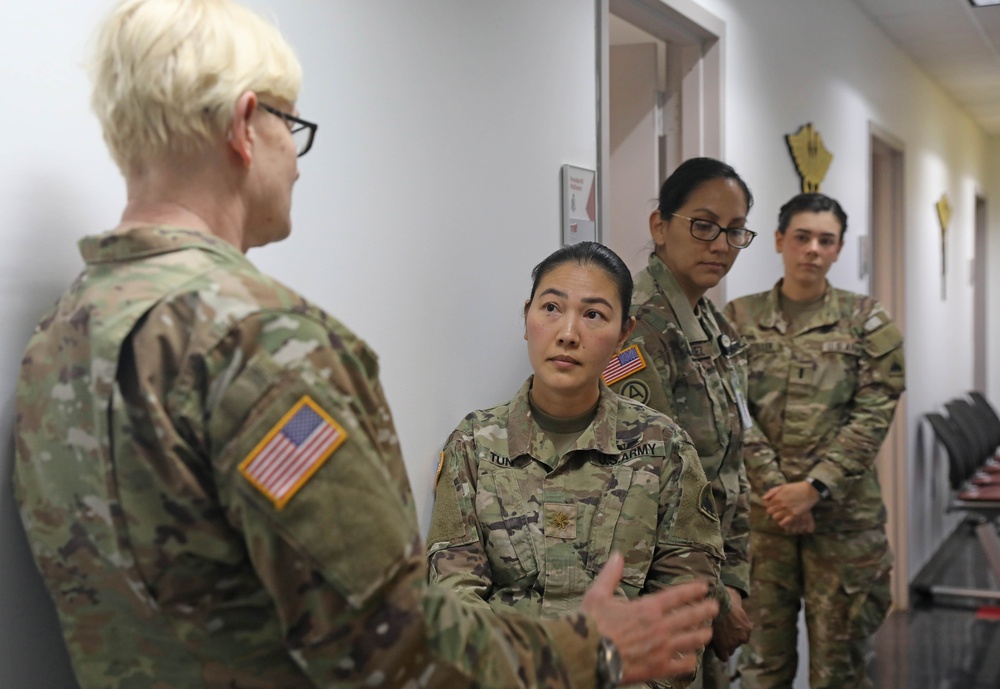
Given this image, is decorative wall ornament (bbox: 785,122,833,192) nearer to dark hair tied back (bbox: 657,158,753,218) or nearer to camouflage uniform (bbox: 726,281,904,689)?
camouflage uniform (bbox: 726,281,904,689)

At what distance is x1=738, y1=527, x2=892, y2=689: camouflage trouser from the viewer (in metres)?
3.17

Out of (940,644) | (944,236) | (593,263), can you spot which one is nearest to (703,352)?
(593,263)

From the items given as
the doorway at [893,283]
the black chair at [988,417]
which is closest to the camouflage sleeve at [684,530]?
the doorway at [893,283]

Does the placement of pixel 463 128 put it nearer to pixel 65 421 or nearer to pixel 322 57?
pixel 322 57

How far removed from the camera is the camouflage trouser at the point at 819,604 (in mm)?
3174

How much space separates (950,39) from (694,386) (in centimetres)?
460

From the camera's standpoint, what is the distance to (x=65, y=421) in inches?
39.1

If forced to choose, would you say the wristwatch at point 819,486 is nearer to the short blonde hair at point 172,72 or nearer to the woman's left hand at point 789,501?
the woman's left hand at point 789,501

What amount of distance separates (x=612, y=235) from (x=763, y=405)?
739 millimetres

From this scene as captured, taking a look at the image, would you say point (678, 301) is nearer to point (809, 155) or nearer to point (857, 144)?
point (809, 155)

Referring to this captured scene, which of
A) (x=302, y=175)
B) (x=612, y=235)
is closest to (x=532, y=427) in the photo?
(x=302, y=175)

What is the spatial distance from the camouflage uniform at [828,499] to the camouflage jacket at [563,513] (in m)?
1.51

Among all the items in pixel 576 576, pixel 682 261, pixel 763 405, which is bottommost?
pixel 576 576

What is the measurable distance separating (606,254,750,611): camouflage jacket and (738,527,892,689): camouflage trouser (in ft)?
3.29
